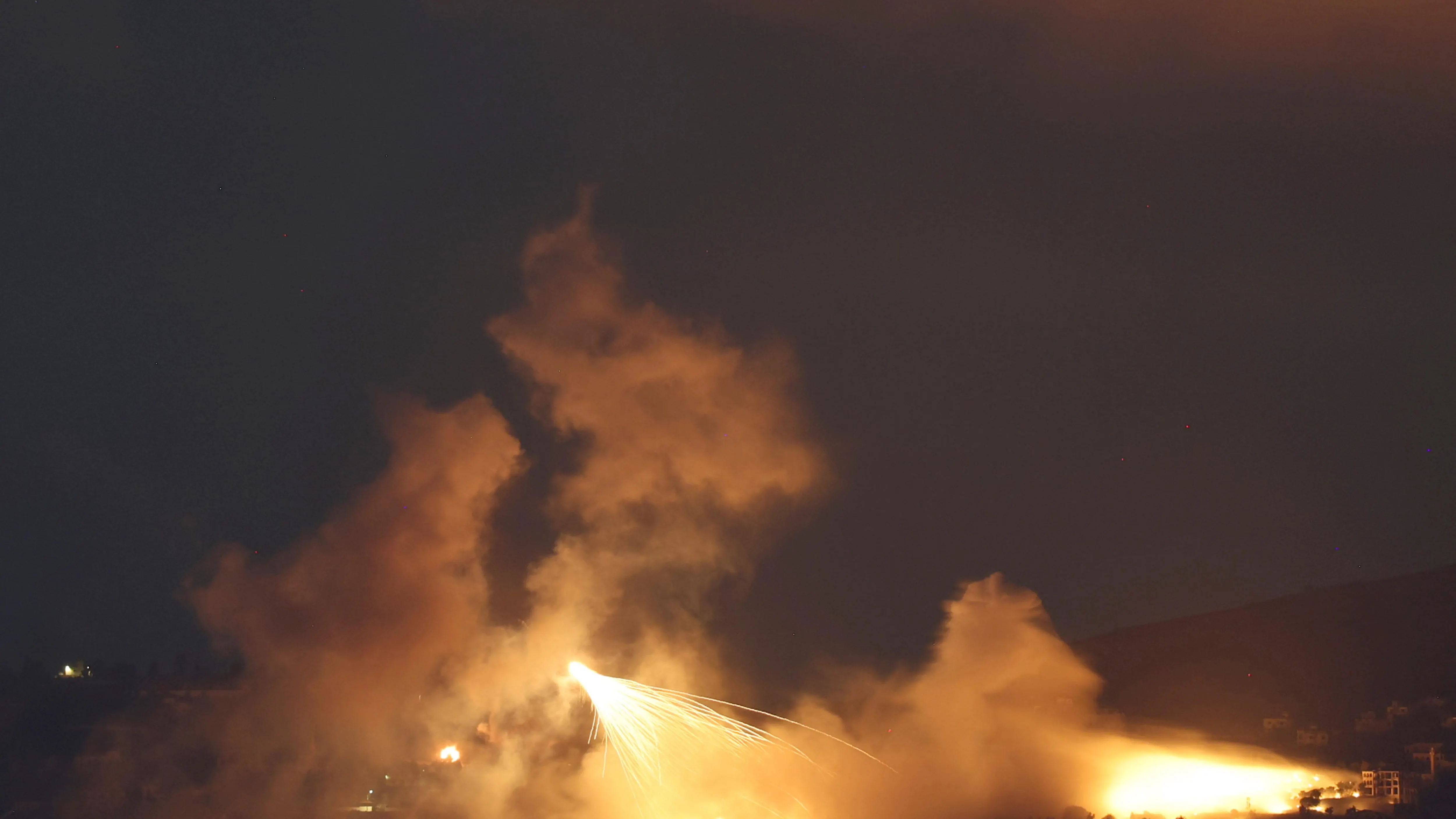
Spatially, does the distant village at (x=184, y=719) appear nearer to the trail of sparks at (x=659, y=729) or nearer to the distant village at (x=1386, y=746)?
the distant village at (x=1386, y=746)

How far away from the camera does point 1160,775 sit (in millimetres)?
29391

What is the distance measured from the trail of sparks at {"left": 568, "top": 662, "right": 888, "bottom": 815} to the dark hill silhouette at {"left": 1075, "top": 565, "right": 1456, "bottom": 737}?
13760 millimetres

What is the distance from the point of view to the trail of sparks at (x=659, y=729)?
89.5 feet

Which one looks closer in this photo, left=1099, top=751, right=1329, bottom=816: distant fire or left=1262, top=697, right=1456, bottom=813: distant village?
left=1262, top=697, right=1456, bottom=813: distant village

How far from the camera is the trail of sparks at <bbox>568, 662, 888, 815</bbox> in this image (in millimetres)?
27281

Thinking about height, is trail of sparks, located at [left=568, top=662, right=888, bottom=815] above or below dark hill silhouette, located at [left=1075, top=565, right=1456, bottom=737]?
below

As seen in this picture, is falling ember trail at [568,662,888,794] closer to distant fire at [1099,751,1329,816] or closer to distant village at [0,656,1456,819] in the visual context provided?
distant village at [0,656,1456,819]

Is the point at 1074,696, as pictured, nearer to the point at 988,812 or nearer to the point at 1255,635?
the point at 988,812

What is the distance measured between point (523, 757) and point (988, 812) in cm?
1158

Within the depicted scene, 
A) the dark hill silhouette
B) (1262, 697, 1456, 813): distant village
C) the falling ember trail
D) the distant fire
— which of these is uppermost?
the dark hill silhouette

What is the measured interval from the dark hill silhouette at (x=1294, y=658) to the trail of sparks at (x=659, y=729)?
45.1 ft

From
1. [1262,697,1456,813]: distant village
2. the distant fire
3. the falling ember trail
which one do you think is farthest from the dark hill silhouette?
the falling ember trail

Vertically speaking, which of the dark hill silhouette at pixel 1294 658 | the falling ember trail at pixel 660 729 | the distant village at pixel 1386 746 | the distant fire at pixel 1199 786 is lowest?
the falling ember trail at pixel 660 729

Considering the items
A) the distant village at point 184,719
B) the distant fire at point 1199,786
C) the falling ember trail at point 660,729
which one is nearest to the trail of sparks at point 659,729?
the falling ember trail at point 660,729
